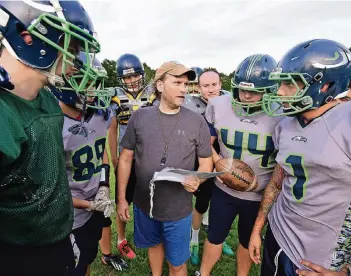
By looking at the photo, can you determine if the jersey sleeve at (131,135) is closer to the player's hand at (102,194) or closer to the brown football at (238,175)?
the player's hand at (102,194)

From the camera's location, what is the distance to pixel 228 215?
→ 288cm

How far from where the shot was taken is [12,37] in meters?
1.35

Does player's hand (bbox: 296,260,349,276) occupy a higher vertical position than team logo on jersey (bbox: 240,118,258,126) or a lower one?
lower

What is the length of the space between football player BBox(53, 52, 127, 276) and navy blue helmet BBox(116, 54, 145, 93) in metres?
1.79

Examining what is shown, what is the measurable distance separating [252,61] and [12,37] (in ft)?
7.58

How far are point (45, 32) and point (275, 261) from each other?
225cm

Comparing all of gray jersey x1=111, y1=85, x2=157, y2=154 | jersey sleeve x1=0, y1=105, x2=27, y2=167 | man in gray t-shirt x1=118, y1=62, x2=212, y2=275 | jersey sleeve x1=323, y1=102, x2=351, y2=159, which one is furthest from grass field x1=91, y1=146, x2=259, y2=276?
jersey sleeve x1=0, y1=105, x2=27, y2=167

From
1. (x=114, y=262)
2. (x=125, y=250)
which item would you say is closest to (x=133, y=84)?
(x=125, y=250)

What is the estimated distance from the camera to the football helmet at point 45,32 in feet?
4.40

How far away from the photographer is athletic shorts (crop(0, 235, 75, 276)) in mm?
1406

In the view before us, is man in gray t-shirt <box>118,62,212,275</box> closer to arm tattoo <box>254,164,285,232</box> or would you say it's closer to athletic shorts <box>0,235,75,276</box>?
arm tattoo <box>254,164,285,232</box>

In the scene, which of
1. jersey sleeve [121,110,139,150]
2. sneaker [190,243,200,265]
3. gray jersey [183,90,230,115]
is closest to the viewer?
jersey sleeve [121,110,139,150]

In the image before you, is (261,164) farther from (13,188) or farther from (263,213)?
(13,188)

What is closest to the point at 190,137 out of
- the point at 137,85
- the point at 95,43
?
the point at 95,43
